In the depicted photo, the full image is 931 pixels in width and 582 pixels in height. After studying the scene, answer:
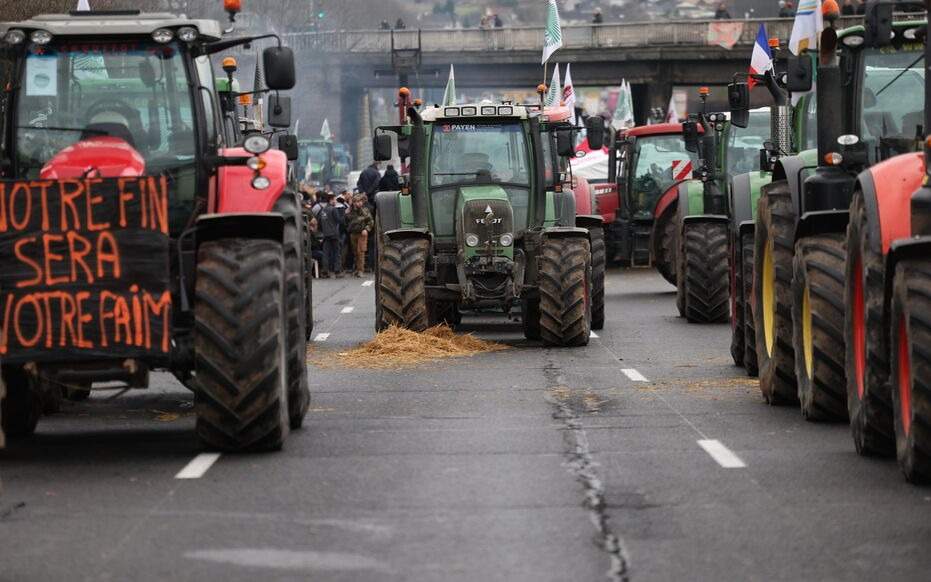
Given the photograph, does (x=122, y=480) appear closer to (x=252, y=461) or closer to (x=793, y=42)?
(x=252, y=461)

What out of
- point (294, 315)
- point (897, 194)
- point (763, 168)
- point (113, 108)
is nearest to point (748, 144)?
point (763, 168)

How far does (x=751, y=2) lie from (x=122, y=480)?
429 feet

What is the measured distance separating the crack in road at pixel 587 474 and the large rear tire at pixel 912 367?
1.53 meters

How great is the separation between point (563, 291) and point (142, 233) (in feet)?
31.1

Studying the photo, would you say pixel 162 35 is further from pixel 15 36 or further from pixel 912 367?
pixel 912 367

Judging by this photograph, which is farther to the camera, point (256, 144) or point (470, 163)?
point (470, 163)

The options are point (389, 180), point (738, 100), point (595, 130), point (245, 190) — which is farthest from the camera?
point (389, 180)

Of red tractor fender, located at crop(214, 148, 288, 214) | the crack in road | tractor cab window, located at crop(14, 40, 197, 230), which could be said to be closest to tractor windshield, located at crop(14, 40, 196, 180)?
tractor cab window, located at crop(14, 40, 197, 230)

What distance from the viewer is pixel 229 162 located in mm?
12859

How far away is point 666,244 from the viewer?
30578 mm

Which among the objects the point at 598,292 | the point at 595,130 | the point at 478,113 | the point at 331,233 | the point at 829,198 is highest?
the point at 478,113

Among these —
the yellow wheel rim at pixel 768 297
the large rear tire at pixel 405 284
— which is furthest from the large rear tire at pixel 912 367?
the large rear tire at pixel 405 284

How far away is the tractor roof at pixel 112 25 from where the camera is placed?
1280cm

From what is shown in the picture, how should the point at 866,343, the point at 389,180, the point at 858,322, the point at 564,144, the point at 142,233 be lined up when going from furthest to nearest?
the point at 389,180
the point at 564,144
the point at 858,322
the point at 142,233
the point at 866,343
